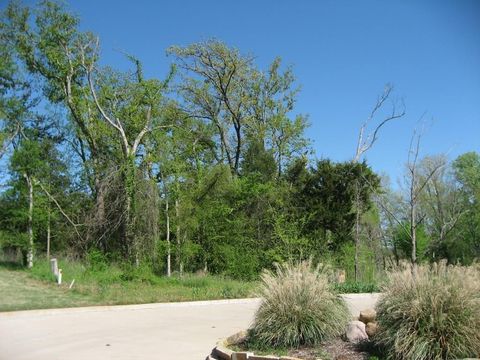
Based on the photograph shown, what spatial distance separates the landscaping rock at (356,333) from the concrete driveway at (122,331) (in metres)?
2.21

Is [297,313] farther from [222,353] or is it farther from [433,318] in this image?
[433,318]

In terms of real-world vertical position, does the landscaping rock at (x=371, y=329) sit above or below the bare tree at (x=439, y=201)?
below

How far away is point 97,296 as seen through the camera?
1541 cm

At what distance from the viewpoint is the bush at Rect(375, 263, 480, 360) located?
5.88 m

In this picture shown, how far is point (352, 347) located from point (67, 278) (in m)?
14.1

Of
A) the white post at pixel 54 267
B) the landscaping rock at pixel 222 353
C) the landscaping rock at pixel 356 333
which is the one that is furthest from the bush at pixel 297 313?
the white post at pixel 54 267

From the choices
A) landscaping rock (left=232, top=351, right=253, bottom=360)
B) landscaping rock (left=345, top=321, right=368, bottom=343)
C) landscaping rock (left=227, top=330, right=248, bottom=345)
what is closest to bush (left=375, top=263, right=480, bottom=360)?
landscaping rock (left=345, top=321, right=368, bottom=343)

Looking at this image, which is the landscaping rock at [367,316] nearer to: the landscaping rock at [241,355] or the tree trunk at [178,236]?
the landscaping rock at [241,355]

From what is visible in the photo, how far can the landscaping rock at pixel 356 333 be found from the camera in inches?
287

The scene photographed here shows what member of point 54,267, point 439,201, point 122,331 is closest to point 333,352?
point 122,331

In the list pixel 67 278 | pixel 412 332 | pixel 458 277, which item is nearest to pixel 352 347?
pixel 412 332

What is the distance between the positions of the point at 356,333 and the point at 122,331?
484 cm

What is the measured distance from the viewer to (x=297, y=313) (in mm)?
7246

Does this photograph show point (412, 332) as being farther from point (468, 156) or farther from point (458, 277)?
point (468, 156)
